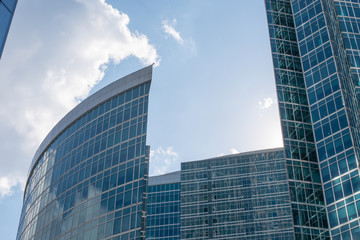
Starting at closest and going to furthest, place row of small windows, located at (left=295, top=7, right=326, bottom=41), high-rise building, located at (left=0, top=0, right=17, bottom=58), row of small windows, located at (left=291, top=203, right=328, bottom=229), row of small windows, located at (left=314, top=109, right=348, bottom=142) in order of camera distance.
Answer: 1. high-rise building, located at (left=0, top=0, right=17, bottom=58)
2. row of small windows, located at (left=291, top=203, right=328, bottom=229)
3. row of small windows, located at (left=314, top=109, right=348, bottom=142)
4. row of small windows, located at (left=295, top=7, right=326, bottom=41)

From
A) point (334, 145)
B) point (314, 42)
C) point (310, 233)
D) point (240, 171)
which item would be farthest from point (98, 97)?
point (240, 171)

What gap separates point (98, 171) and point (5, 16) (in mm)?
45024

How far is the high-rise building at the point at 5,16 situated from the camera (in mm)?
32469

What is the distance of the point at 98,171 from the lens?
75.7 meters

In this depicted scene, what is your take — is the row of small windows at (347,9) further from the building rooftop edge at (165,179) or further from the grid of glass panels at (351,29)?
the building rooftop edge at (165,179)

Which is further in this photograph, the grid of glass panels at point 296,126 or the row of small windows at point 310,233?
the grid of glass panels at point 296,126

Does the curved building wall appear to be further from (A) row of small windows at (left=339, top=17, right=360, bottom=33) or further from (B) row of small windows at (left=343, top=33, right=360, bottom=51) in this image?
(A) row of small windows at (left=339, top=17, right=360, bottom=33)

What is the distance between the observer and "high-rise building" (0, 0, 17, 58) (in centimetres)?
3247

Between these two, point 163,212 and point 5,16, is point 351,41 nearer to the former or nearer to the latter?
point 5,16

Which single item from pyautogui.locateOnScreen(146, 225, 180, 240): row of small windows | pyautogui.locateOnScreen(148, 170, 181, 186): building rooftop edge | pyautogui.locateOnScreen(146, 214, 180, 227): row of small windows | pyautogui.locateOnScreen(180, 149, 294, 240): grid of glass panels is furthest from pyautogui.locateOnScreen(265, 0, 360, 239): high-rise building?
pyautogui.locateOnScreen(148, 170, 181, 186): building rooftop edge

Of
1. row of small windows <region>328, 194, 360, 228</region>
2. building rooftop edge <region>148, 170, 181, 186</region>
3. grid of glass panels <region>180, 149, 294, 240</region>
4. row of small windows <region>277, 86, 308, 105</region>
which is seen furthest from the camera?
building rooftop edge <region>148, 170, 181, 186</region>

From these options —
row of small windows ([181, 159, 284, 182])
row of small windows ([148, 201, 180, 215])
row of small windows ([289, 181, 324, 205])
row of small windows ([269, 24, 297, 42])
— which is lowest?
row of small windows ([289, 181, 324, 205])

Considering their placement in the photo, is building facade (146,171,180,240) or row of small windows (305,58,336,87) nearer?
row of small windows (305,58,336,87)

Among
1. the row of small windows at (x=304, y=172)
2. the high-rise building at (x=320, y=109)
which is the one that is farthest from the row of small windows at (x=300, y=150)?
the row of small windows at (x=304, y=172)
